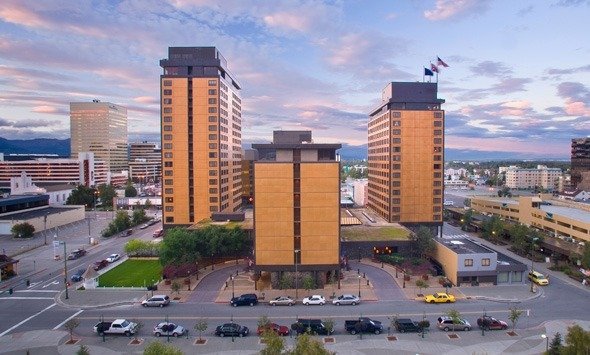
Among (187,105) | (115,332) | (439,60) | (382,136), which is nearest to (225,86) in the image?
(187,105)

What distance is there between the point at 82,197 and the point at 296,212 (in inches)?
4731

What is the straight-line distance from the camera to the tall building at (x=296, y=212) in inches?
2296

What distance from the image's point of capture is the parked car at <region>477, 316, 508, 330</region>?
42781 mm

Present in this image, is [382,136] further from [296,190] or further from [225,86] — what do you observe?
[296,190]

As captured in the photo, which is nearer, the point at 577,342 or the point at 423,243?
the point at 577,342

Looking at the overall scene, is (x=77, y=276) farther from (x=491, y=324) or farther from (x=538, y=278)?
(x=538, y=278)

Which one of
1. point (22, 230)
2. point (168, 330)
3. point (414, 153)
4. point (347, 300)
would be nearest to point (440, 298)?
point (347, 300)

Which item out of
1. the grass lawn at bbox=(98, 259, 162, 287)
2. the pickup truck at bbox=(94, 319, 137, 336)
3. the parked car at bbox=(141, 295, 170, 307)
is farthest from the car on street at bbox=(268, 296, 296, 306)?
the grass lawn at bbox=(98, 259, 162, 287)

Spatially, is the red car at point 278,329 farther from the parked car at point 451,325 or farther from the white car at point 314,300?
the parked car at point 451,325

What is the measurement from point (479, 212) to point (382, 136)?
4229cm

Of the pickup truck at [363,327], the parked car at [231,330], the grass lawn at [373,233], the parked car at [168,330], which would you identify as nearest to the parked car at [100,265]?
the parked car at [168,330]

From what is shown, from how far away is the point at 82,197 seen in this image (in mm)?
148500

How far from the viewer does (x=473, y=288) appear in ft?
189

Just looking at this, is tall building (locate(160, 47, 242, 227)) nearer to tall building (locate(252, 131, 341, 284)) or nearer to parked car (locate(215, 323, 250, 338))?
Answer: tall building (locate(252, 131, 341, 284))
